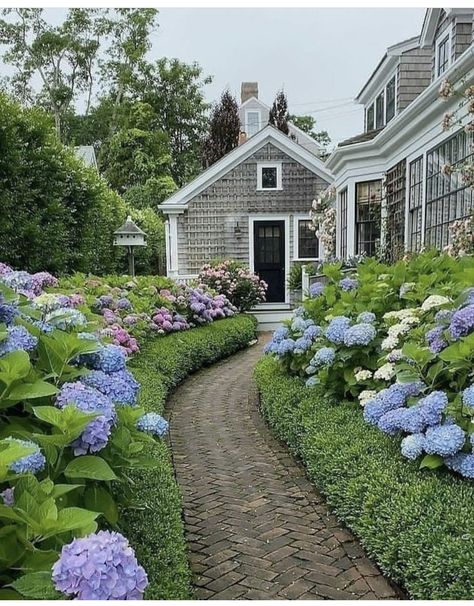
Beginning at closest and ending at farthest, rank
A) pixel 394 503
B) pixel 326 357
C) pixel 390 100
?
pixel 394 503 → pixel 326 357 → pixel 390 100

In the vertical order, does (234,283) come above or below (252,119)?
below

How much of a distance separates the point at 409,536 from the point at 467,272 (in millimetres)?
2138

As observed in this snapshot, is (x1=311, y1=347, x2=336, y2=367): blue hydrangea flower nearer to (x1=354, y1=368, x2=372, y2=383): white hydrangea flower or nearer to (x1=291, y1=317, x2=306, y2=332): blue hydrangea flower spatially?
(x1=354, y1=368, x2=372, y2=383): white hydrangea flower

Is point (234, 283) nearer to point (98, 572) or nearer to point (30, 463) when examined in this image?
point (30, 463)

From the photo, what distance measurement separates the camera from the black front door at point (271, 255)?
50.3 feet

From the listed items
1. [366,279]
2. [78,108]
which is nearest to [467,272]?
[366,279]

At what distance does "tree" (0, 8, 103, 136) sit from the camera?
25.9 m

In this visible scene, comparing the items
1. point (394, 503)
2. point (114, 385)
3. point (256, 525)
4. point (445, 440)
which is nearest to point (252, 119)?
point (256, 525)

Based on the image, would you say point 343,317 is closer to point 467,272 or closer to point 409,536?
point 467,272

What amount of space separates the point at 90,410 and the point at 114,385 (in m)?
0.35

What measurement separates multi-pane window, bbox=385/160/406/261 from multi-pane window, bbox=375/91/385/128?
8.38 ft

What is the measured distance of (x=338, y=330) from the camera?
4137mm

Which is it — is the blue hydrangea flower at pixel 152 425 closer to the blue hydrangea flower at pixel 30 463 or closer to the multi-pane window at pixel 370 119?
the blue hydrangea flower at pixel 30 463

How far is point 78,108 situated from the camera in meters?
30.0
